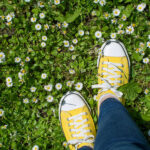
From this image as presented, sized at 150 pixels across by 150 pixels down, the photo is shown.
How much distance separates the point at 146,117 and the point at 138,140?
63 cm

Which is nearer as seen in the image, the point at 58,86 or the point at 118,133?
the point at 118,133

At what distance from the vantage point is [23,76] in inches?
69.2

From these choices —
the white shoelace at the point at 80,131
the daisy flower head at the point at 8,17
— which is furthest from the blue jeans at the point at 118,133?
the daisy flower head at the point at 8,17

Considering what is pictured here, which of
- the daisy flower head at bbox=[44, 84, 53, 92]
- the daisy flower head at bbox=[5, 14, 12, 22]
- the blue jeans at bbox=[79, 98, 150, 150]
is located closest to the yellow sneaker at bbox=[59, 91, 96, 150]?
the daisy flower head at bbox=[44, 84, 53, 92]

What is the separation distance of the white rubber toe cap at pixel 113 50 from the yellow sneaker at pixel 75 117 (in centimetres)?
44

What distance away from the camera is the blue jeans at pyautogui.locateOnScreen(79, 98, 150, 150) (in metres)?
1.06

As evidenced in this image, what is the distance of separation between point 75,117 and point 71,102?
14cm

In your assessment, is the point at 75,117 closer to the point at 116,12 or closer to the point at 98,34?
the point at 98,34

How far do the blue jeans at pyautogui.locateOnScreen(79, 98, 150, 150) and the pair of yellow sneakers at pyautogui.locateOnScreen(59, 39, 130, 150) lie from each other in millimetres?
376

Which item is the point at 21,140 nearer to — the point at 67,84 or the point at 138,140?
the point at 67,84

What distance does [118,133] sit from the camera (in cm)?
111

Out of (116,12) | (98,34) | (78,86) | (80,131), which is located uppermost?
(116,12)

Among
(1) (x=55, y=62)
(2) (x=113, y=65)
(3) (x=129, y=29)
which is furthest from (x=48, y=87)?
(3) (x=129, y=29)

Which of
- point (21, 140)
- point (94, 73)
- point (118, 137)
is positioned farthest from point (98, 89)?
point (21, 140)
